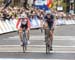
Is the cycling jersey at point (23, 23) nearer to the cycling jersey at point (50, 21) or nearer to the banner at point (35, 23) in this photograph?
the cycling jersey at point (50, 21)

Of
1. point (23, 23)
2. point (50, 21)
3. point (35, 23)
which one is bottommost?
point (35, 23)

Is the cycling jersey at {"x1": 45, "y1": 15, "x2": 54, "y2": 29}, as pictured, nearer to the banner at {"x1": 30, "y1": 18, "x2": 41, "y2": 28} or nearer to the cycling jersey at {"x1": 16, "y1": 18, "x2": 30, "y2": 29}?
the cycling jersey at {"x1": 16, "y1": 18, "x2": 30, "y2": 29}

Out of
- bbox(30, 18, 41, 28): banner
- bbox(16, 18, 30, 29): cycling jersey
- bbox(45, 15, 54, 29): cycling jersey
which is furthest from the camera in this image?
bbox(30, 18, 41, 28): banner

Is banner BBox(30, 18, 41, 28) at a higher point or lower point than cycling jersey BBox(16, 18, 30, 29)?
lower

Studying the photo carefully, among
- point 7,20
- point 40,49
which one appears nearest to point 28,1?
point 7,20

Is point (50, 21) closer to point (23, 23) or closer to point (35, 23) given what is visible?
point (23, 23)

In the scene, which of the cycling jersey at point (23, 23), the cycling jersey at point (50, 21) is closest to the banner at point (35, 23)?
the cycling jersey at point (23, 23)

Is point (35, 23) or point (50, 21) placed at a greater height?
point (50, 21)

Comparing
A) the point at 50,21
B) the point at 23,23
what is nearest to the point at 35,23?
the point at 23,23

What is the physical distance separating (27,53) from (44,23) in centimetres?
132

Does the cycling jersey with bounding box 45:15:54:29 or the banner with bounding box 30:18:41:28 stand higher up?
the cycling jersey with bounding box 45:15:54:29

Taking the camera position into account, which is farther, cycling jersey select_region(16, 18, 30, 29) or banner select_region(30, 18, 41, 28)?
banner select_region(30, 18, 41, 28)

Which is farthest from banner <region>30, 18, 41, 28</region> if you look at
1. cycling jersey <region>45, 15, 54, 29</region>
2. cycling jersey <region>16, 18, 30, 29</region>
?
cycling jersey <region>45, 15, 54, 29</region>

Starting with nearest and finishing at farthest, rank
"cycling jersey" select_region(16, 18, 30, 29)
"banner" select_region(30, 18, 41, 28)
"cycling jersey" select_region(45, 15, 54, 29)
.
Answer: "cycling jersey" select_region(45, 15, 54, 29) → "cycling jersey" select_region(16, 18, 30, 29) → "banner" select_region(30, 18, 41, 28)
